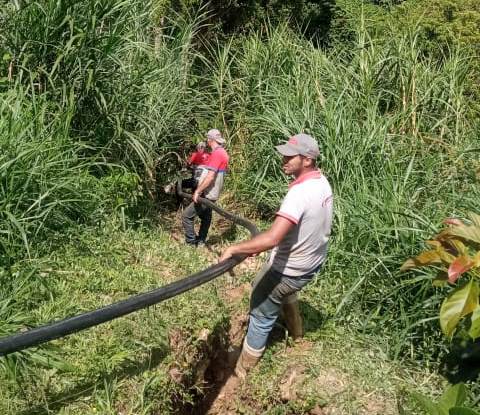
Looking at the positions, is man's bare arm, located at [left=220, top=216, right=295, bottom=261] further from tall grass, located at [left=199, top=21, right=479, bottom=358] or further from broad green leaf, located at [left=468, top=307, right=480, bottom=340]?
tall grass, located at [left=199, top=21, right=479, bottom=358]

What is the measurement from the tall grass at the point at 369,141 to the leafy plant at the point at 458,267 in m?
1.19

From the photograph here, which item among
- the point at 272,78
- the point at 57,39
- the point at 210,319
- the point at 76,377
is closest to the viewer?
the point at 76,377

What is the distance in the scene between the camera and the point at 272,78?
7.53 meters

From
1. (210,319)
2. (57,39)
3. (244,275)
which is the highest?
(57,39)

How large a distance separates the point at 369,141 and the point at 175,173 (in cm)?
244

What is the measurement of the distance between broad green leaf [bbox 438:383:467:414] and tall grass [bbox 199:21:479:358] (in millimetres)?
1547

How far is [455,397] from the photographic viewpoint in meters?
2.81

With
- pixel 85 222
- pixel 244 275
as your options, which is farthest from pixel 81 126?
pixel 244 275

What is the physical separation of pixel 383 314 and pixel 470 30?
5.53 m

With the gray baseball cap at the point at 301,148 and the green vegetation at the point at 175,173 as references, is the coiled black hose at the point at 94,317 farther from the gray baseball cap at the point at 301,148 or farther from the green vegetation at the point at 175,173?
the gray baseball cap at the point at 301,148

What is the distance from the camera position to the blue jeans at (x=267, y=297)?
3.94 m

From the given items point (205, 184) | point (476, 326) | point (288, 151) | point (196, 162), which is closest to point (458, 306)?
point (476, 326)

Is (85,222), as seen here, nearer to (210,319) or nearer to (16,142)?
(16,142)

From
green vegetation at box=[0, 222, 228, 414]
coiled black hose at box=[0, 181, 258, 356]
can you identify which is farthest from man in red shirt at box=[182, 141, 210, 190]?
coiled black hose at box=[0, 181, 258, 356]
